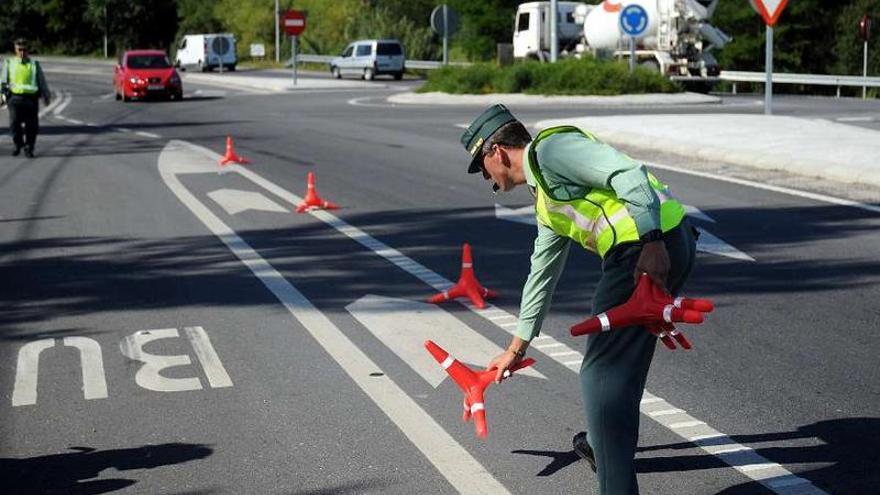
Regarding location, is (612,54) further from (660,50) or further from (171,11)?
(171,11)

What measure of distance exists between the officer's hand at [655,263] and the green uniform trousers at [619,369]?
0.55ft

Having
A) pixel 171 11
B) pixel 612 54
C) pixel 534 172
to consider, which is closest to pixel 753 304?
pixel 534 172

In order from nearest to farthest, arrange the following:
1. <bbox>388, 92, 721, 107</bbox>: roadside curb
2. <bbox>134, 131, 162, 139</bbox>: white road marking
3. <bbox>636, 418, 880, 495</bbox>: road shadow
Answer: <bbox>636, 418, 880, 495</bbox>: road shadow
<bbox>134, 131, 162, 139</bbox>: white road marking
<bbox>388, 92, 721, 107</bbox>: roadside curb

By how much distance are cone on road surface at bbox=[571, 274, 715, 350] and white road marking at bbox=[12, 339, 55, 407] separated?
11.8 ft

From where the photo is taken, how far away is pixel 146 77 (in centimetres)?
4331

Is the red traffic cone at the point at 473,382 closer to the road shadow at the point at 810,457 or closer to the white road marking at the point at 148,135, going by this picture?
the road shadow at the point at 810,457

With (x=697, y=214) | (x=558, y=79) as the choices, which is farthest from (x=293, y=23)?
(x=697, y=214)

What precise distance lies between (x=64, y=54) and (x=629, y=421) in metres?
123

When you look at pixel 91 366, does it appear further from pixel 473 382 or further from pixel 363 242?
pixel 363 242

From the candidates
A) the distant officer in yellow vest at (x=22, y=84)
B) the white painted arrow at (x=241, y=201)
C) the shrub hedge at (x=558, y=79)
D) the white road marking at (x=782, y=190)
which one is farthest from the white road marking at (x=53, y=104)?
the white road marking at (x=782, y=190)

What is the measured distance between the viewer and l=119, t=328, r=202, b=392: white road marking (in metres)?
7.22

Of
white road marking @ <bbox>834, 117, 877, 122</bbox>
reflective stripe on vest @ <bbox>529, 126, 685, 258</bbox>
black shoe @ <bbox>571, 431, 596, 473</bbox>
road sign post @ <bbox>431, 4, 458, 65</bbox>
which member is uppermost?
road sign post @ <bbox>431, 4, 458, 65</bbox>

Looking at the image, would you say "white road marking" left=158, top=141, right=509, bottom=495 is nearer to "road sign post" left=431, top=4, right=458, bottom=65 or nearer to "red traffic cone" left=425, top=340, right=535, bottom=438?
"red traffic cone" left=425, top=340, right=535, bottom=438

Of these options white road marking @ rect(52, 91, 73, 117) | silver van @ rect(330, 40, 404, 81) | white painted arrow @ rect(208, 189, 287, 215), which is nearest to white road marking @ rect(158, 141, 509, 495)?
white painted arrow @ rect(208, 189, 287, 215)
